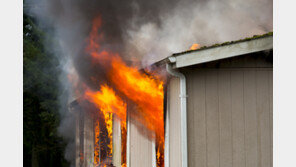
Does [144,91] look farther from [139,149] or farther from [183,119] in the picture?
[139,149]

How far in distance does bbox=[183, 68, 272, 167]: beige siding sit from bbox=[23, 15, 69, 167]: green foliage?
8.61 m

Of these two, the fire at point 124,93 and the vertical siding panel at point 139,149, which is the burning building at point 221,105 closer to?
the fire at point 124,93

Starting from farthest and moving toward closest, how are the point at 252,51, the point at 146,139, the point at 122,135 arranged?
the point at 122,135, the point at 146,139, the point at 252,51

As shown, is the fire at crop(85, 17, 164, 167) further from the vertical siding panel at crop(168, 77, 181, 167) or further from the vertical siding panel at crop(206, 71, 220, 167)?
the vertical siding panel at crop(206, 71, 220, 167)

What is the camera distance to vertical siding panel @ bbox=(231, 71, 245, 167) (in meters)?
5.00

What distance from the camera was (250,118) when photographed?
16.7ft

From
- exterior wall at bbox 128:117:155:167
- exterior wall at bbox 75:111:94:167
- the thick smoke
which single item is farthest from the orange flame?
exterior wall at bbox 128:117:155:167

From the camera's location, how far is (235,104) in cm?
507

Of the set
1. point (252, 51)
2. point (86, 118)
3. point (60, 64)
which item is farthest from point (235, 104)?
point (60, 64)

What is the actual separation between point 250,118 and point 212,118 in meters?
0.80

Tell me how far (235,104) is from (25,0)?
11644mm

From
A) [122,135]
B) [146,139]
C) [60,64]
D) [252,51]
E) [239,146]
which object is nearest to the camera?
[252,51]

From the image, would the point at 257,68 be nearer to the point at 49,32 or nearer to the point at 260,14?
the point at 260,14

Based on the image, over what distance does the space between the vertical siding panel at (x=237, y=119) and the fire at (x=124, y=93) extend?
5.45ft
